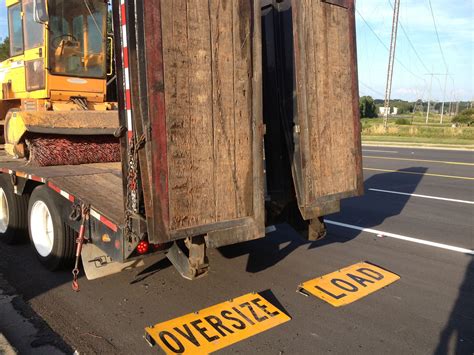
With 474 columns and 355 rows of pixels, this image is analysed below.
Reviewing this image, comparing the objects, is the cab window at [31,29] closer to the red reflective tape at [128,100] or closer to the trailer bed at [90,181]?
the trailer bed at [90,181]

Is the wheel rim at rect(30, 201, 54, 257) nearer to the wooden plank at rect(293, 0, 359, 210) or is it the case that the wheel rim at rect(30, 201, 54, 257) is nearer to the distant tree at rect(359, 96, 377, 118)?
the wooden plank at rect(293, 0, 359, 210)

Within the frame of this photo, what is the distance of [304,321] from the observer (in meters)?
3.87

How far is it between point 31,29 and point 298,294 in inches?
207

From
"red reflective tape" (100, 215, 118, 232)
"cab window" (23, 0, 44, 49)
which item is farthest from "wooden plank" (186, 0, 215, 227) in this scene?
"cab window" (23, 0, 44, 49)

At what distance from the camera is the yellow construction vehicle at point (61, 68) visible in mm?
5566

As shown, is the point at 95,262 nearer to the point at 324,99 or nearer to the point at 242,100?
the point at 242,100

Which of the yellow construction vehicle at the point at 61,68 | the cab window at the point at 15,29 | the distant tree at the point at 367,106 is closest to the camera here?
the yellow construction vehicle at the point at 61,68

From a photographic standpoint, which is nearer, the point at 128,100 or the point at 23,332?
the point at 128,100

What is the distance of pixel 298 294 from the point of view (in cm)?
441

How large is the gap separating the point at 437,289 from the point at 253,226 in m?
2.22

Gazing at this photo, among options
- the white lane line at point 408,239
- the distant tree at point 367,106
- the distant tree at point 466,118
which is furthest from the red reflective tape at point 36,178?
the distant tree at point 367,106

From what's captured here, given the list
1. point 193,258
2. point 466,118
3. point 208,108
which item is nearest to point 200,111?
point 208,108

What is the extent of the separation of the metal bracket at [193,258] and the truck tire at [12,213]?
2770 millimetres

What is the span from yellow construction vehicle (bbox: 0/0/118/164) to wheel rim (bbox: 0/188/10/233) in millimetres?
659
